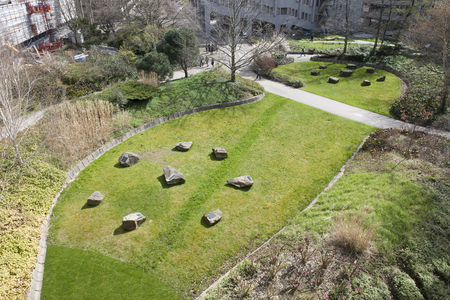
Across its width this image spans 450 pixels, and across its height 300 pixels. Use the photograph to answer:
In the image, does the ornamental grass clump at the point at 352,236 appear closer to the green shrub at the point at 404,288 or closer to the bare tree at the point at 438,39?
the green shrub at the point at 404,288

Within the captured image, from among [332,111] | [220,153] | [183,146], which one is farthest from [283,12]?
[220,153]

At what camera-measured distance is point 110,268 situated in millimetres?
8156

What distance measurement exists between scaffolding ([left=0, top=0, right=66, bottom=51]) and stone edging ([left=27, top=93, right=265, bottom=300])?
72.8 ft

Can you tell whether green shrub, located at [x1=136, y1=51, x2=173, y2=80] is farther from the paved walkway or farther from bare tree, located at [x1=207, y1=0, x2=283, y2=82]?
the paved walkway

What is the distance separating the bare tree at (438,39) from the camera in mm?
16906

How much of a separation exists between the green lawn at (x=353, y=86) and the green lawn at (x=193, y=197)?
477cm

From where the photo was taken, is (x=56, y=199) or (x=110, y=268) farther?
(x=56, y=199)

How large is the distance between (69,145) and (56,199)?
313 centimetres

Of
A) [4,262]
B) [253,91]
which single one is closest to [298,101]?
[253,91]

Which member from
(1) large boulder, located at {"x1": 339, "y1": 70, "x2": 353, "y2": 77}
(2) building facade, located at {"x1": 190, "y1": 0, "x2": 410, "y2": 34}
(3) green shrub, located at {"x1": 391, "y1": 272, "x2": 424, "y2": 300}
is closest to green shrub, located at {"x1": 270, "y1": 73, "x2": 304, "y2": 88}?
(1) large boulder, located at {"x1": 339, "y1": 70, "x2": 353, "y2": 77}

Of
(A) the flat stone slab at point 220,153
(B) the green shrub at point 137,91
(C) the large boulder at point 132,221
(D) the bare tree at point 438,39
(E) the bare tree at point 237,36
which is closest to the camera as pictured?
(C) the large boulder at point 132,221

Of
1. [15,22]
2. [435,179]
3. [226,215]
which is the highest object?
[15,22]

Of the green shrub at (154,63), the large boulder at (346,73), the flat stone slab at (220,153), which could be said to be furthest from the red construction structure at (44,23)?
the large boulder at (346,73)

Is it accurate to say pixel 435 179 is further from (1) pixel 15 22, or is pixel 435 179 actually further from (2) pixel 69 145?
(1) pixel 15 22
